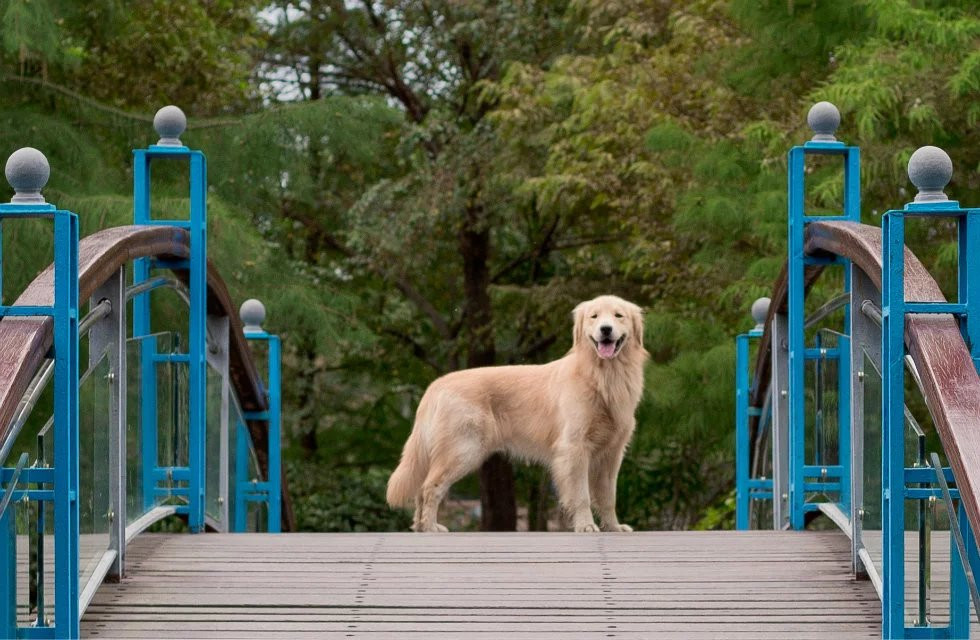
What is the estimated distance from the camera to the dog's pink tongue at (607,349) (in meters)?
7.00

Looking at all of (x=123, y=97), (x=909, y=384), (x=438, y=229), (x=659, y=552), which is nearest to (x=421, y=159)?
(x=438, y=229)

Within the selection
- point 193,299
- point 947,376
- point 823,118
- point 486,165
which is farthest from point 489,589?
point 486,165

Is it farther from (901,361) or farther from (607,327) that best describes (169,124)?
(901,361)

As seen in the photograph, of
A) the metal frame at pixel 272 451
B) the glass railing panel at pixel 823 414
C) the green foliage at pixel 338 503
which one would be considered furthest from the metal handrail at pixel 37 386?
the green foliage at pixel 338 503

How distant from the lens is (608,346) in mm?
7027

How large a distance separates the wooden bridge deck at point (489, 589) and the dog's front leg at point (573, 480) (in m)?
1.65

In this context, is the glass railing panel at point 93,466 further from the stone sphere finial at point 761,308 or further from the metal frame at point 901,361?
the stone sphere finial at point 761,308

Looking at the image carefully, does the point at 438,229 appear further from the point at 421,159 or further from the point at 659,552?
the point at 659,552

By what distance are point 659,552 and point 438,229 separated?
489 inches

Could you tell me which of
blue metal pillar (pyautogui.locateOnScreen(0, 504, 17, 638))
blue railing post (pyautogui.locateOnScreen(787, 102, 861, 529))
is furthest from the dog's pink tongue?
blue metal pillar (pyautogui.locateOnScreen(0, 504, 17, 638))

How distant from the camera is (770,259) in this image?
11258 millimetres

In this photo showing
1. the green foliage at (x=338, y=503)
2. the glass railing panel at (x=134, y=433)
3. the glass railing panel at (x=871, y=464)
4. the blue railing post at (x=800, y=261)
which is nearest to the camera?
the glass railing panel at (x=871, y=464)

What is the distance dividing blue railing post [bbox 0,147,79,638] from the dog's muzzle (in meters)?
3.52

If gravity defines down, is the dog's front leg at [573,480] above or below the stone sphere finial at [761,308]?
below
